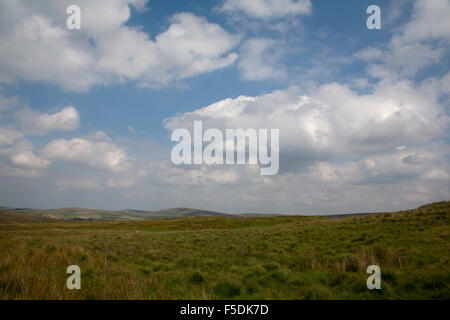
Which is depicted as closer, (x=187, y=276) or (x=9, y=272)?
(x=9, y=272)

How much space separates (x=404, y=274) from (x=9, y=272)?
1201 cm

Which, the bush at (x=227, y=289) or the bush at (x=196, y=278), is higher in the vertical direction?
the bush at (x=227, y=289)

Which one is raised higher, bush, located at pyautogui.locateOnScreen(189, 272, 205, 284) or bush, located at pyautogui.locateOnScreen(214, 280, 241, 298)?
bush, located at pyautogui.locateOnScreen(214, 280, 241, 298)

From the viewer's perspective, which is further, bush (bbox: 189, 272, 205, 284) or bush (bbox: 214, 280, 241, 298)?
bush (bbox: 189, 272, 205, 284)

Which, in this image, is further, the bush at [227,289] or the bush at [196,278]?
the bush at [196,278]

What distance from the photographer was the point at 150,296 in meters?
6.14

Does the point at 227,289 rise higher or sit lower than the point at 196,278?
higher

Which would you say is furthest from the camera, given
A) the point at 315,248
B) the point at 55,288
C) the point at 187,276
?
the point at 315,248

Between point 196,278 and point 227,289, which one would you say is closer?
point 227,289
